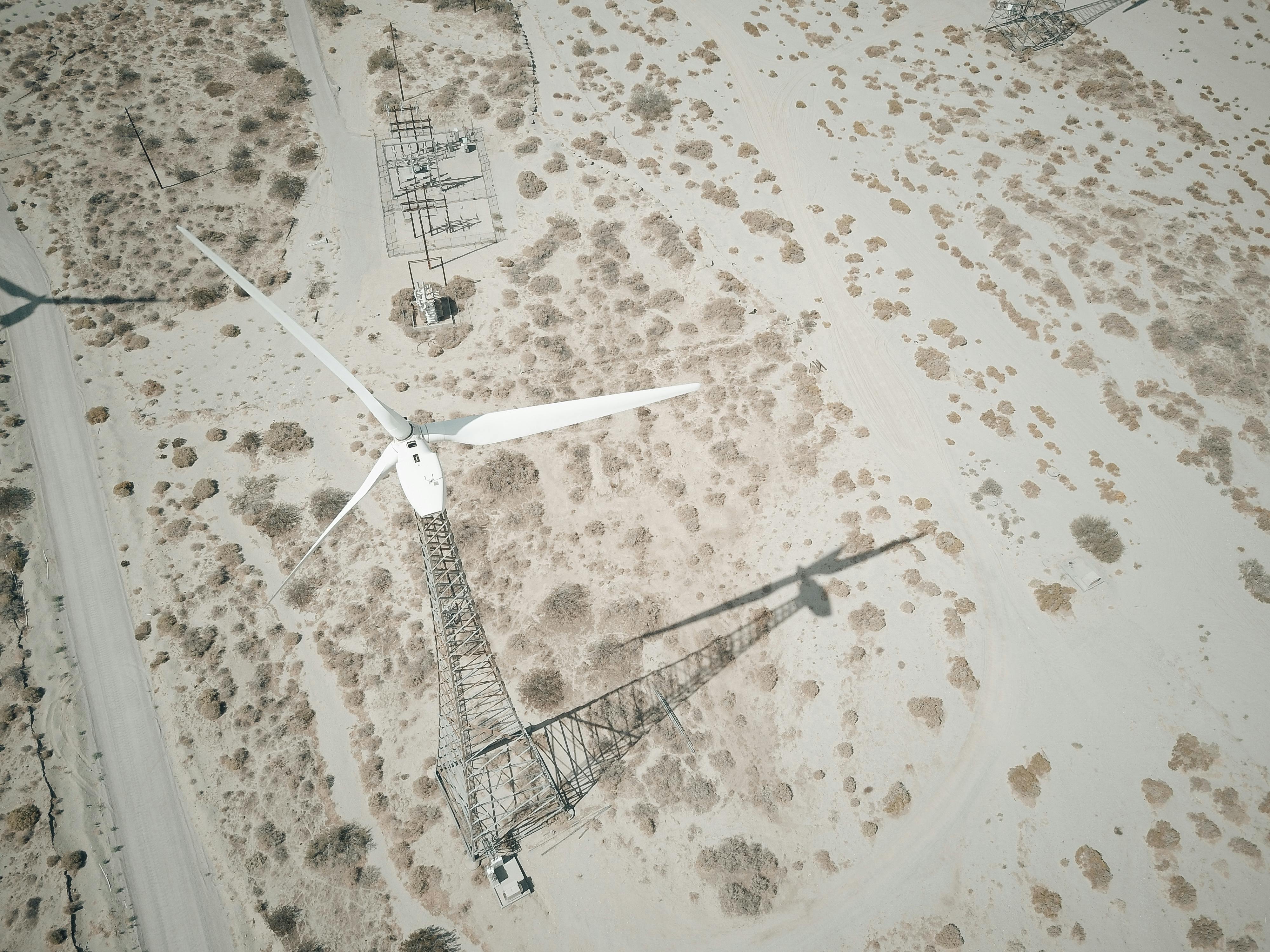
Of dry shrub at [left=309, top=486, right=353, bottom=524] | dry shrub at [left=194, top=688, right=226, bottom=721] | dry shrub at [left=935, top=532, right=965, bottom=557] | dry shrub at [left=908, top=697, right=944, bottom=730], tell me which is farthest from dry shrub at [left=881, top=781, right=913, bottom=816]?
dry shrub at [left=194, top=688, right=226, bottom=721]

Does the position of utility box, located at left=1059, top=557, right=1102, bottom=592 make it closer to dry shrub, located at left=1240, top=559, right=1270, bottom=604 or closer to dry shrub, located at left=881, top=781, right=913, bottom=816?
dry shrub, located at left=1240, top=559, right=1270, bottom=604

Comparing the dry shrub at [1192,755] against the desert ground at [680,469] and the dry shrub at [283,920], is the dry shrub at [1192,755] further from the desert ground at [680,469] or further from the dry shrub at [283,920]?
the dry shrub at [283,920]

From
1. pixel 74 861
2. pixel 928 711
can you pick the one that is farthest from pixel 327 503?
pixel 928 711

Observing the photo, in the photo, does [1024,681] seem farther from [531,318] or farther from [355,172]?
[355,172]

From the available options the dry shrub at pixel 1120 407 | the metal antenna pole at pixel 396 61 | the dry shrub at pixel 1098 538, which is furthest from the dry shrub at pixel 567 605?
the metal antenna pole at pixel 396 61

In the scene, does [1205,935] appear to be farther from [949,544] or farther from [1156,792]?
[949,544]

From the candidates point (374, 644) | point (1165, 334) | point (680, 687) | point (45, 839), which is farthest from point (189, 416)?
point (1165, 334)
